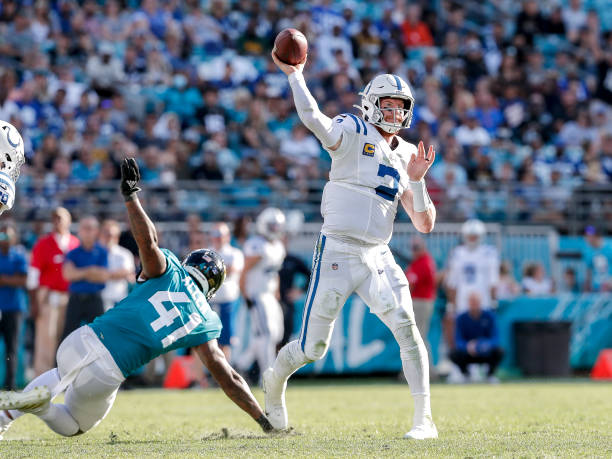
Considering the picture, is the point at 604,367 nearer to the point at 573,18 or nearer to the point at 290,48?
the point at 290,48

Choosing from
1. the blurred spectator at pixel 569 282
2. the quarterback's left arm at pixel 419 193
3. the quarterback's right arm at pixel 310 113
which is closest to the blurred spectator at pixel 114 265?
the quarterback's left arm at pixel 419 193

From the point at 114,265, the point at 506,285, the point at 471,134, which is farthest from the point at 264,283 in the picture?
the point at 471,134

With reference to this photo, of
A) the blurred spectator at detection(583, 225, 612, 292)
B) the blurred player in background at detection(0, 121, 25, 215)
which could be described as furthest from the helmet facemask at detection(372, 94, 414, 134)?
the blurred spectator at detection(583, 225, 612, 292)

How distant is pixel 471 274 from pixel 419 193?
24.5 ft

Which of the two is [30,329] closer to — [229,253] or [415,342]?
[229,253]

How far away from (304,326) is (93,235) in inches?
215

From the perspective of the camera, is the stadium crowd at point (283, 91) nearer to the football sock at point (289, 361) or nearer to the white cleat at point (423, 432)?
the football sock at point (289, 361)

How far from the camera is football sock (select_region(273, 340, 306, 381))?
6.69 m

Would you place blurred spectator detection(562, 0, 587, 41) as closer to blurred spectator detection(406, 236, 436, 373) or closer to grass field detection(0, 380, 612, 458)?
blurred spectator detection(406, 236, 436, 373)

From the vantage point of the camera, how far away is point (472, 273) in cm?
1390

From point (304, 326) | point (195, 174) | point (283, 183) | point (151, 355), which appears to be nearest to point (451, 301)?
point (283, 183)

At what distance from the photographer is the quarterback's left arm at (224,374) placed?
6113 millimetres

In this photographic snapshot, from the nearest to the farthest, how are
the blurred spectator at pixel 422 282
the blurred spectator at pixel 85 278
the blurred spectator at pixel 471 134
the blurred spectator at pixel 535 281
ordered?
the blurred spectator at pixel 85 278, the blurred spectator at pixel 422 282, the blurred spectator at pixel 535 281, the blurred spectator at pixel 471 134

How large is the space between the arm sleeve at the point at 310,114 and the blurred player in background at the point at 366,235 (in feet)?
0.05
